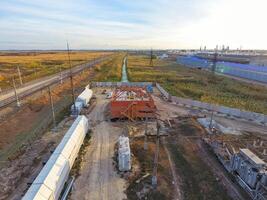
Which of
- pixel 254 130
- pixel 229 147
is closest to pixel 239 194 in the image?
pixel 229 147

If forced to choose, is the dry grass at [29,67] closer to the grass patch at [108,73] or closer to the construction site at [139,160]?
the grass patch at [108,73]

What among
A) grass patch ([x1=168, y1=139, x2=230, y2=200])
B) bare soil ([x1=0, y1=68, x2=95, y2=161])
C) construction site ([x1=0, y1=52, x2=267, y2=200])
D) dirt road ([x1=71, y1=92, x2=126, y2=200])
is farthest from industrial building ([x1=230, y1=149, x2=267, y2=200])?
bare soil ([x1=0, y1=68, x2=95, y2=161])

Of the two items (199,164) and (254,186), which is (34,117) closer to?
(199,164)

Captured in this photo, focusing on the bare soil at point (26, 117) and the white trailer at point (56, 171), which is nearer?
the white trailer at point (56, 171)

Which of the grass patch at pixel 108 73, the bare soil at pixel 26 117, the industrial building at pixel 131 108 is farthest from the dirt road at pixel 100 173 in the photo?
the grass patch at pixel 108 73

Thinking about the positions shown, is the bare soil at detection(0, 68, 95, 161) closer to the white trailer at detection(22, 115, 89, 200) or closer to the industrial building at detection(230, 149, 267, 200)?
the white trailer at detection(22, 115, 89, 200)

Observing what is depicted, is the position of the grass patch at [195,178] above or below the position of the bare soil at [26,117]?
above
